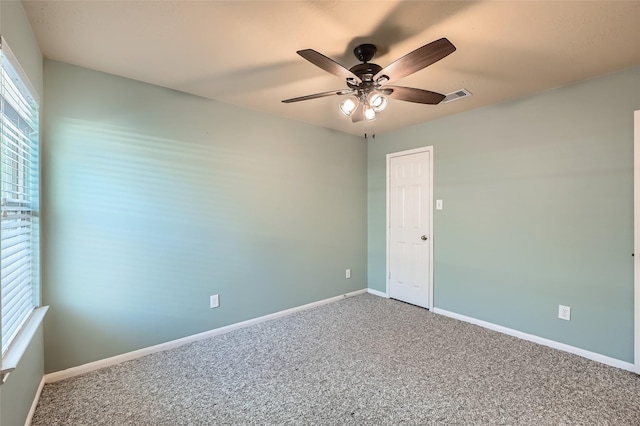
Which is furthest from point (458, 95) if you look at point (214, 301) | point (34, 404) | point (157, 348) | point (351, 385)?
point (34, 404)

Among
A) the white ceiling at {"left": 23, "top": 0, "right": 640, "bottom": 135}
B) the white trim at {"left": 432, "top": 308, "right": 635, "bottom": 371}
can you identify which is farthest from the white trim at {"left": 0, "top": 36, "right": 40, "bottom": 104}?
the white trim at {"left": 432, "top": 308, "right": 635, "bottom": 371}

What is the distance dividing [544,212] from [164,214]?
3.45 m

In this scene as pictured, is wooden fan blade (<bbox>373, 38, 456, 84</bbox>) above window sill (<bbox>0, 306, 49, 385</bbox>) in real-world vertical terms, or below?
above

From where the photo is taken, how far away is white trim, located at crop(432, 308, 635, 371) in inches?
92.4

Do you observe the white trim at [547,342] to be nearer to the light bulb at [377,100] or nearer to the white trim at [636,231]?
the white trim at [636,231]

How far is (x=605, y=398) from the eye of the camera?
1.96 m

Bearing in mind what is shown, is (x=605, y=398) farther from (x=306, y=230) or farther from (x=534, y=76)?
(x=306, y=230)

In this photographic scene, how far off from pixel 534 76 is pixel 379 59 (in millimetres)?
1339

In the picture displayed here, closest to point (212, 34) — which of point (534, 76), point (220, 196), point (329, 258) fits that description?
point (220, 196)

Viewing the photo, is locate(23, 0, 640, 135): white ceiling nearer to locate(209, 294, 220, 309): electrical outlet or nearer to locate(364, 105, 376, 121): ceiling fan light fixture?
locate(364, 105, 376, 121): ceiling fan light fixture

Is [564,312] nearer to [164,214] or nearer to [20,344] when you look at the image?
[164,214]

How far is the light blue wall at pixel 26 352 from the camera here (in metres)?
1.39

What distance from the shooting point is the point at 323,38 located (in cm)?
187

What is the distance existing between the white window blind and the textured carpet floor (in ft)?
2.47
